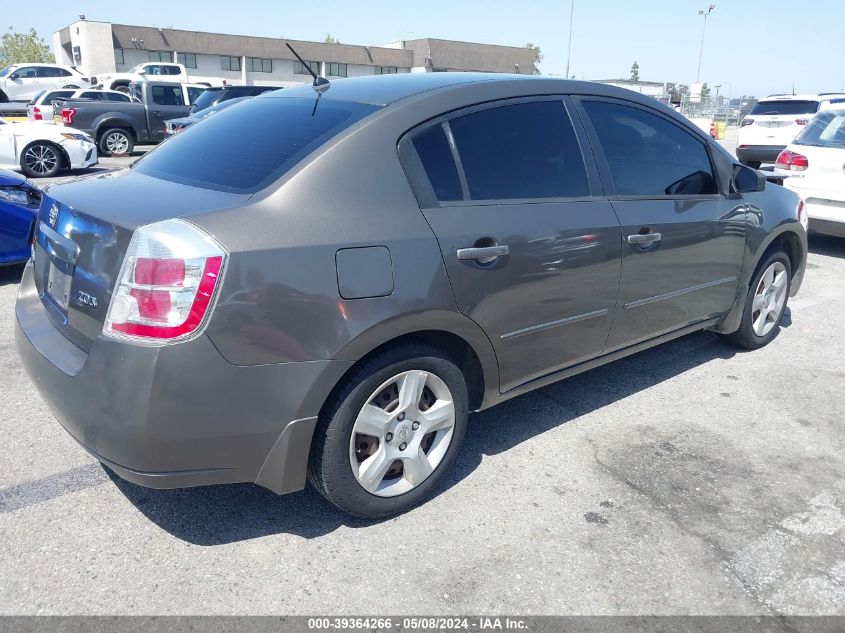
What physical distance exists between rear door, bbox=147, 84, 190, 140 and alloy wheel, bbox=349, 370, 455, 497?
1734cm

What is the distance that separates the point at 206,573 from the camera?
2.61 meters

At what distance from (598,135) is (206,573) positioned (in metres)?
2.68

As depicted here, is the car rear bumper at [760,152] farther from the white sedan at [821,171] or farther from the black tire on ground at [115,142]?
the black tire on ground at [115,142]

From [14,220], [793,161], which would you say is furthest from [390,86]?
[793,161]

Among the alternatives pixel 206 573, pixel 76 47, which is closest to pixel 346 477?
pixel 206 573

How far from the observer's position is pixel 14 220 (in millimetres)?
6023

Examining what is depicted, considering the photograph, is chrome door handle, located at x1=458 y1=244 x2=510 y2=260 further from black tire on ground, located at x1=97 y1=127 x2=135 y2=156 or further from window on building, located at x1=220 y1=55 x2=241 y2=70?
window on building, located at x1=220 y1=55 x2=241 y2=70

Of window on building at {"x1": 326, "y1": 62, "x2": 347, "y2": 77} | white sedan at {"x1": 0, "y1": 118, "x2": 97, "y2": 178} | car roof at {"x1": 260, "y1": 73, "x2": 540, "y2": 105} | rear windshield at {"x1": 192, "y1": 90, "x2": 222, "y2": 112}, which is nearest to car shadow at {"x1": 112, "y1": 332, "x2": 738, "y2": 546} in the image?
car roof at {"x1": 260, "y1": 73, "x2": 540, "y2": 105}

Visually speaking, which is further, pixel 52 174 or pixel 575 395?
pixel 52 174

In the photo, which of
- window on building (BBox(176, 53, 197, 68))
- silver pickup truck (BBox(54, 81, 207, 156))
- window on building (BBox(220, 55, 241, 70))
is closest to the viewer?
silver pickup truck (BBox(54, 81, 207, 156))

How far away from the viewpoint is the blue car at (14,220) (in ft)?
19.6

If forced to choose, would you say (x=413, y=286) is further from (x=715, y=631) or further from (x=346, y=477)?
(x=715, y=631)

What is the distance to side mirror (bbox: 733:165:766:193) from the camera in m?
4.39

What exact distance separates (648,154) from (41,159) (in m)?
11.5
